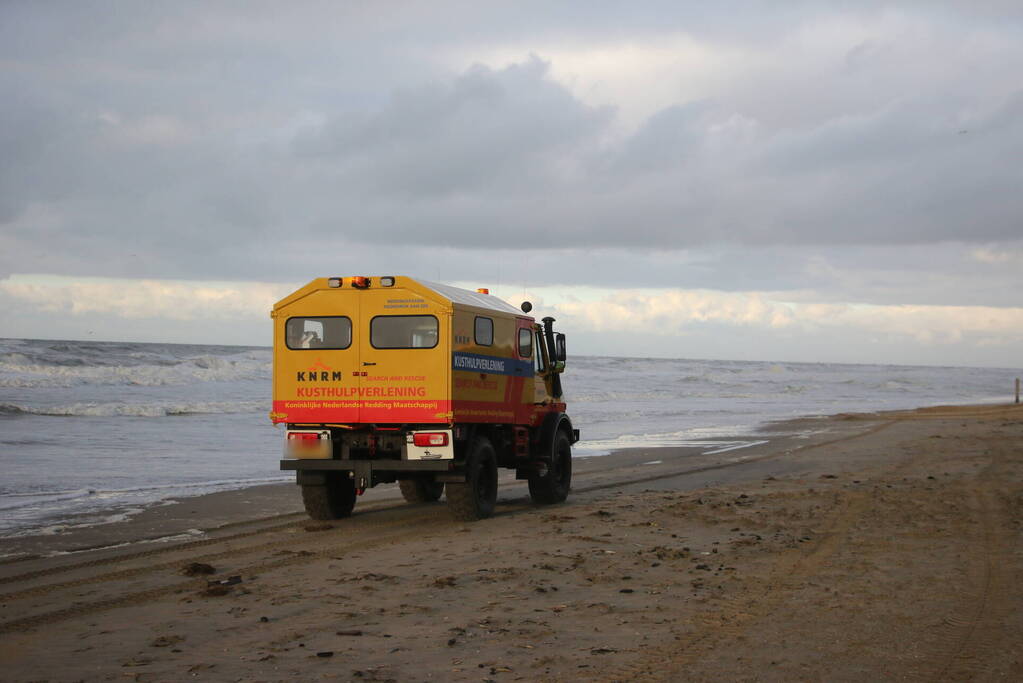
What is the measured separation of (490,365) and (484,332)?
0.43 metres

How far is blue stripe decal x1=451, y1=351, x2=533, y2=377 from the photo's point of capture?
11820 millimetres

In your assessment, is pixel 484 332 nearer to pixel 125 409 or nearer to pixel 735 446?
pixel 735 446

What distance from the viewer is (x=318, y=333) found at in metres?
12.0

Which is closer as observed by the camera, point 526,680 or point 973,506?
point 526,680

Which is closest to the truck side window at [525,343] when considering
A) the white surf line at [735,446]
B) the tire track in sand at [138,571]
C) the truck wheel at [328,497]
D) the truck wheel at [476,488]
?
the truck wheel at [476,488]

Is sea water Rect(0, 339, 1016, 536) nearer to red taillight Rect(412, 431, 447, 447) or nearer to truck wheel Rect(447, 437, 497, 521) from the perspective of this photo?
red taillight Rect(412, 431, 447, 447)

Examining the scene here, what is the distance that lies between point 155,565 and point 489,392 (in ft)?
15.4

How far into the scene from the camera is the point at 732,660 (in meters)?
6.24

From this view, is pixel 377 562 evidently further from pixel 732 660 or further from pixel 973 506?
pixel 973 506

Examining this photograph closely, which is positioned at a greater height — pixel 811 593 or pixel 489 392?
pixel 489 392

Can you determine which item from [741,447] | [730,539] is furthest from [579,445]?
[730,539]

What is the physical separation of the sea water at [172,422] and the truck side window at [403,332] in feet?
13.5

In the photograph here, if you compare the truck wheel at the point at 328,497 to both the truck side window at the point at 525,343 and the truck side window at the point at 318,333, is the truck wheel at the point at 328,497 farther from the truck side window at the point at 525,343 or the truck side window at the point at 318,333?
the truck side window at the point at 525,343

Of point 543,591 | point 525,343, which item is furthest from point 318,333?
point 543,591
